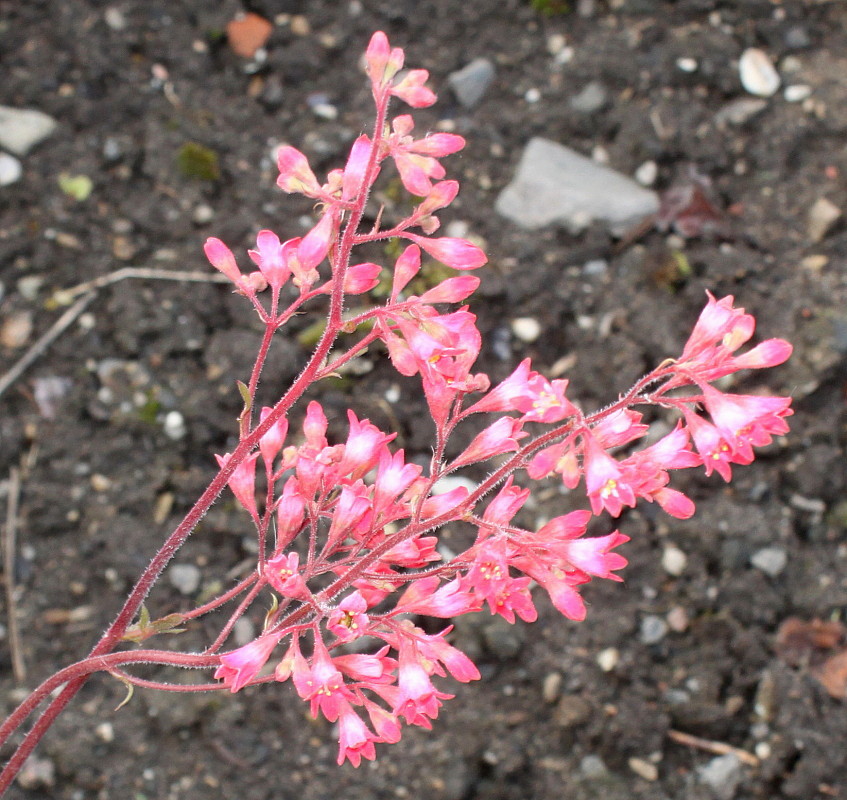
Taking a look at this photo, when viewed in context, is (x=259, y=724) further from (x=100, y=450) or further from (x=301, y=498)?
(x=301, y=498)

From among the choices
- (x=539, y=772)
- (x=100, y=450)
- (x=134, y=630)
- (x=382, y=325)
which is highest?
(x=382, y=325)

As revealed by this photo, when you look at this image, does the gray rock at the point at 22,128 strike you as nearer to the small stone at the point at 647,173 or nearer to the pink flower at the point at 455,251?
the small stone at the point at 647,173

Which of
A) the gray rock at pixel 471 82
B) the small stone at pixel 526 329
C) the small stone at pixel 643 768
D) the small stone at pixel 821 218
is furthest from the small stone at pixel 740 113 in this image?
the small stone at pixel 643 768

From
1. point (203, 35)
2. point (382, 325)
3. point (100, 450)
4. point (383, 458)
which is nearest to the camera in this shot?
point (382, 325)

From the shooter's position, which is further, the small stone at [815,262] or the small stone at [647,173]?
the small stone at [647,173]

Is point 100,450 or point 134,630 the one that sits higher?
point 134,630

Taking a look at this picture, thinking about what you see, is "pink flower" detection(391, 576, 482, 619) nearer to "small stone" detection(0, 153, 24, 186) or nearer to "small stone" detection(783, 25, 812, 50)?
"small stone" detection(0, 153, 24, 186)

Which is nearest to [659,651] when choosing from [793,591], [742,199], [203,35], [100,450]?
[793,591]

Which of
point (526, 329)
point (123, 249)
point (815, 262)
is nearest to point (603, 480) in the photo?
point (526, 329)
